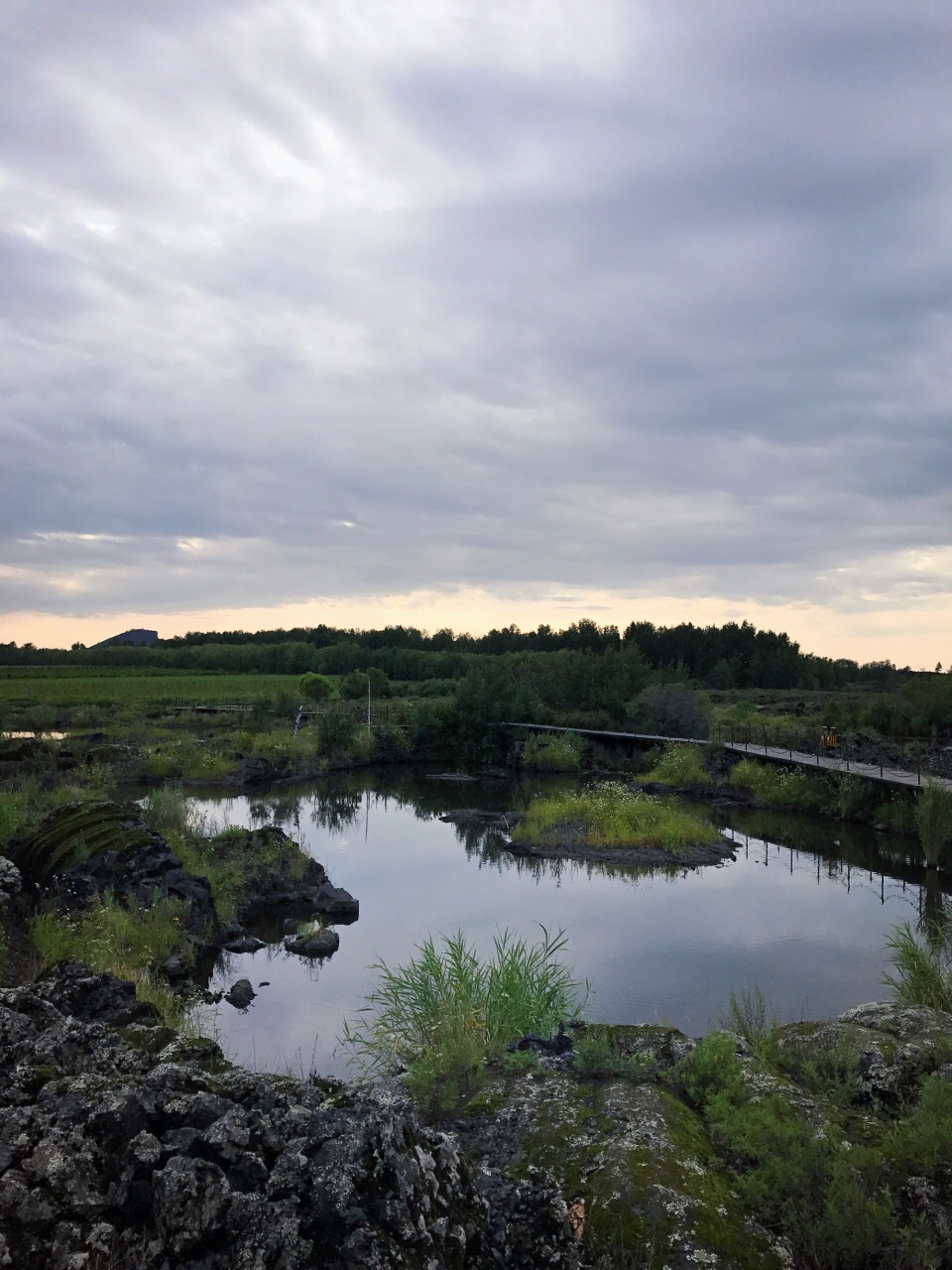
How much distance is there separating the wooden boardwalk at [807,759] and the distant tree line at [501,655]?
1245 cm

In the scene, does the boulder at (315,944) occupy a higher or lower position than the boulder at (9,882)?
lower

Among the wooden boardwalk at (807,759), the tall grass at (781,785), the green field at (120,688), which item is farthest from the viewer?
the green field at (120,688)

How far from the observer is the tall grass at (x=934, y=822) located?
2086 centimetres

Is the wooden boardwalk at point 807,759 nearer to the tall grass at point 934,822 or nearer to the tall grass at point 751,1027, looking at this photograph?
the tall grass at point 934,822

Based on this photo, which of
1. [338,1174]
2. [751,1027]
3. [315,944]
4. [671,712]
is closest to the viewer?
[338,1174]

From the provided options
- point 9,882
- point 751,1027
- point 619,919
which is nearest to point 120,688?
point 9,882

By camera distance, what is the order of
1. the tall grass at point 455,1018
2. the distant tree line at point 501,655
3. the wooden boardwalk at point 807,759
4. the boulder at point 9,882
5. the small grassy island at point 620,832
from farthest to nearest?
the distant tree line at point 501,655 → the wooden boardwalk at point 807,759 → the small grassy island at point 620,832 → the boulder at point 9,882 → the tall grass at point 455,1018

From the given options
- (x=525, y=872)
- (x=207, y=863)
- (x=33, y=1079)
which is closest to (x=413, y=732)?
(x=525, y=872)

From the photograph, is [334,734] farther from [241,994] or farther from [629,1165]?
[629,1165]

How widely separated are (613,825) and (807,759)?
10.1 meters

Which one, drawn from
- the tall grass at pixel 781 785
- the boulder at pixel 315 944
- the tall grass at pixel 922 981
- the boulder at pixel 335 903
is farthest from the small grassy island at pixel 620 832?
the tall grass at pixel 922 981

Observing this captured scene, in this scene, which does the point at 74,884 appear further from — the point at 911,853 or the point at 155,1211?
the point at 911,853

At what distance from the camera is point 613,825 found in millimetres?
24453

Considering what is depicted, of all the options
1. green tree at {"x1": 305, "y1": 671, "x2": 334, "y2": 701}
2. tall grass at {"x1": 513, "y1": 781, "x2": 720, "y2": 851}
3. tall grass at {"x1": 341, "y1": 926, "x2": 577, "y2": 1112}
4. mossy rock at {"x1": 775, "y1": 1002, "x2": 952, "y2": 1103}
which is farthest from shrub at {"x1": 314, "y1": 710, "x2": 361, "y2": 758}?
mossy rock at {"x1": 775, "y1": 1002, "x2": 952, "y2": 1103}
